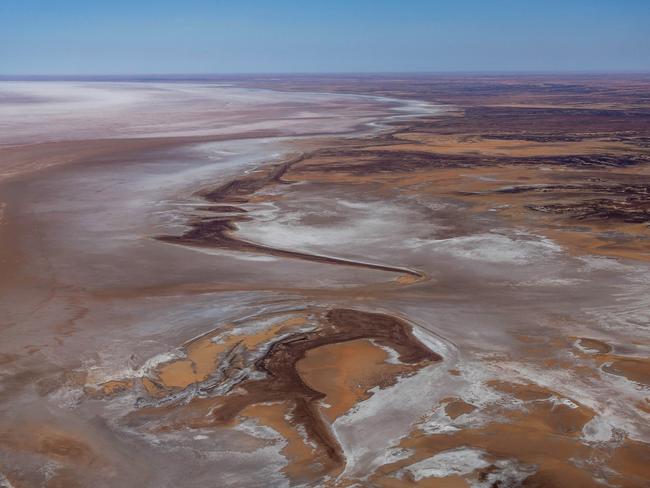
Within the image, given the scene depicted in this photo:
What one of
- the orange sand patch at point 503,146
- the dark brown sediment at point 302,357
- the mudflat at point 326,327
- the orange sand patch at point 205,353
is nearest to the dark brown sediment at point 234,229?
the mudflat at point 326,327

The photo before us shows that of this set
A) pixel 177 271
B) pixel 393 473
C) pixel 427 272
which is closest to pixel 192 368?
pixel 393 473

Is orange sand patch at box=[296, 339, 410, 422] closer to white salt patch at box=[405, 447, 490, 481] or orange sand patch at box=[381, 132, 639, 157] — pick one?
white salt patch at box=[405, 447, 490, 481]

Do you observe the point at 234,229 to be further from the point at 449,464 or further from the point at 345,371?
the point at 449,464

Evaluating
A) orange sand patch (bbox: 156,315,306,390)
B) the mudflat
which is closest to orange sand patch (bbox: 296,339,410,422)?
the mudflat

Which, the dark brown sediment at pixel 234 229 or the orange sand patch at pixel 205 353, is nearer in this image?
the orange sand patch at pixel 205 353

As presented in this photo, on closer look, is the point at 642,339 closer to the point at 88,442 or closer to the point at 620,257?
the point at 620,257

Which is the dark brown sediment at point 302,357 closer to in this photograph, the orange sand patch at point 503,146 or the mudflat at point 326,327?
the mudflat at point 326,327

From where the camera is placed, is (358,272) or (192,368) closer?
(192,368)

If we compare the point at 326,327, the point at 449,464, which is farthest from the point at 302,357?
the point at 449,464
